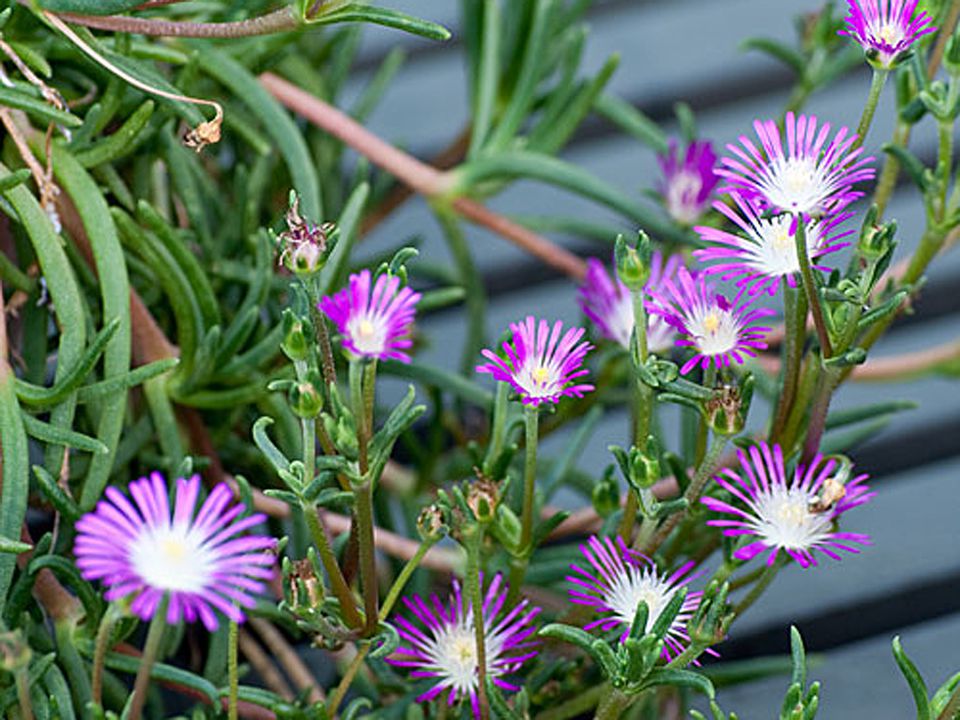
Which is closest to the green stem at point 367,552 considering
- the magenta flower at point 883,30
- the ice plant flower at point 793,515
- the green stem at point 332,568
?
the green stem at point 332,568

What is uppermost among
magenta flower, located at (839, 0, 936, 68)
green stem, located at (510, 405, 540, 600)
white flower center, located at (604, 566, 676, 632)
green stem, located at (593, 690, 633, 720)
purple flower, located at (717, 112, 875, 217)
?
magenta flower, located at (839, 0, 936, 68)

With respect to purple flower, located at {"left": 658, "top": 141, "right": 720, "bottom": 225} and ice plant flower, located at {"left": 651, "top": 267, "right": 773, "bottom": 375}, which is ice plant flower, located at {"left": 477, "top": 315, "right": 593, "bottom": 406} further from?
purple flower, located at {"left": 658, "top": 141, "right": 720, "bottom": 225}

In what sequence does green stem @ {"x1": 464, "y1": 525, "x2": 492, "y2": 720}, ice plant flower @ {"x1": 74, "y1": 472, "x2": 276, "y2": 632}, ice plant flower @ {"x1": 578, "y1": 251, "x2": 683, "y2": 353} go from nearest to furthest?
ice plant flower @ {"x1": 74, "y1": 472, "x2": 276, "y2": 632}
green stem @ {"x1": 464, "y1": 525, "x2": 492, "y2": 720}
ice plant flower @ {"x1": 578, "y1": 251, "x2": 683, "y2": 353}

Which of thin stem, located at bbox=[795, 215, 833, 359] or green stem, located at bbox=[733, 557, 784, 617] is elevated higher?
thin stem, located at bbox=[795, 215, 833, 359]

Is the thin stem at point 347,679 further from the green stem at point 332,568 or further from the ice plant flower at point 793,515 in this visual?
the ice plant flower at point 793,515

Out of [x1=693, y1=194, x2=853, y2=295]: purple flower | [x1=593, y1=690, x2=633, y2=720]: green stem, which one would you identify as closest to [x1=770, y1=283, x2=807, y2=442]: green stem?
[x1=693, y1=194, x2=853, y2=295]: purple flower

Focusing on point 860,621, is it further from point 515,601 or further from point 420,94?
point 420,94

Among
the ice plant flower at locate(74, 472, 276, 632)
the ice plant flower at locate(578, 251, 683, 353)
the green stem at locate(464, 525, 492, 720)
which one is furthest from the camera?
Answer: the ice plant flower at locate(578, 251, 683, 353)

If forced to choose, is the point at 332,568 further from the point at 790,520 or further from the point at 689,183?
the point at 689,183
